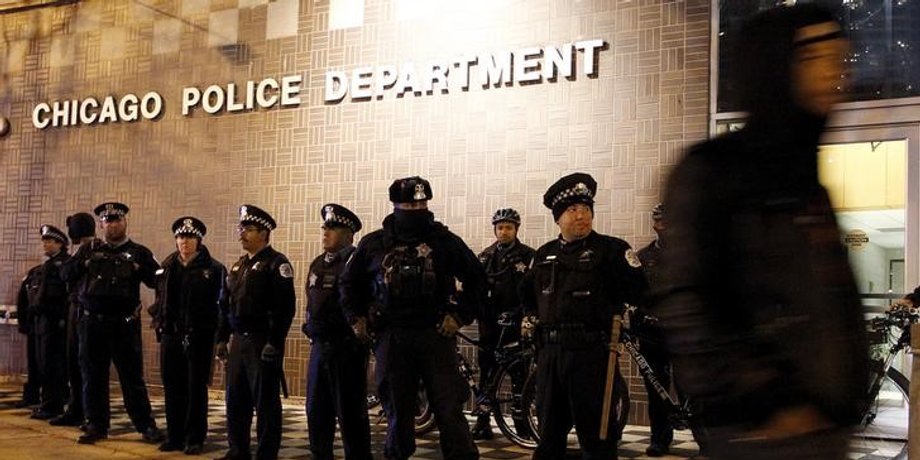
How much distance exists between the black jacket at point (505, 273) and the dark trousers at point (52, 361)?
4.32 m

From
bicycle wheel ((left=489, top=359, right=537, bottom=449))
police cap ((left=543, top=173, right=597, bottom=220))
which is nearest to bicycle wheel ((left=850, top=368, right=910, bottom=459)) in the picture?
police cap ((left=543, top=173, right=597, bottom=220))

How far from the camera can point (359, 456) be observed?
262 inches

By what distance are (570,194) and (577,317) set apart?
819 millimetres

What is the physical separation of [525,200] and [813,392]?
25.0 feet

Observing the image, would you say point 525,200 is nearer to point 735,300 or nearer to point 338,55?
point 338,55

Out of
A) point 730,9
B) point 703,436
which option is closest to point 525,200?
point 730,9

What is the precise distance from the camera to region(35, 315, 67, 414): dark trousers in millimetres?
9703

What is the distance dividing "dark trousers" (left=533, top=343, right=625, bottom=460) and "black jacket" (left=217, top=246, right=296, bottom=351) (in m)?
2.04

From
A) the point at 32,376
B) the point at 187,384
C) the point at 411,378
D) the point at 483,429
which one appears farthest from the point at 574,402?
the point at 32,376

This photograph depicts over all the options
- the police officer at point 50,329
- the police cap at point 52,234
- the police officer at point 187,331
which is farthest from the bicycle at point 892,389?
the police cap at point 52,234

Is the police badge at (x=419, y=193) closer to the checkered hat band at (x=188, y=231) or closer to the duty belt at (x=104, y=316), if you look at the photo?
the checkered hat band at (x=188, y=231)

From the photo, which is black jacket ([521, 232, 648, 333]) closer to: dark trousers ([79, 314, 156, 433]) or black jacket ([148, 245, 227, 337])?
black jacket ([148, 245, 227, 337])

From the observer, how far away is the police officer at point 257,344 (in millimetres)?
6875

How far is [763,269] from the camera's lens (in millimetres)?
2143
